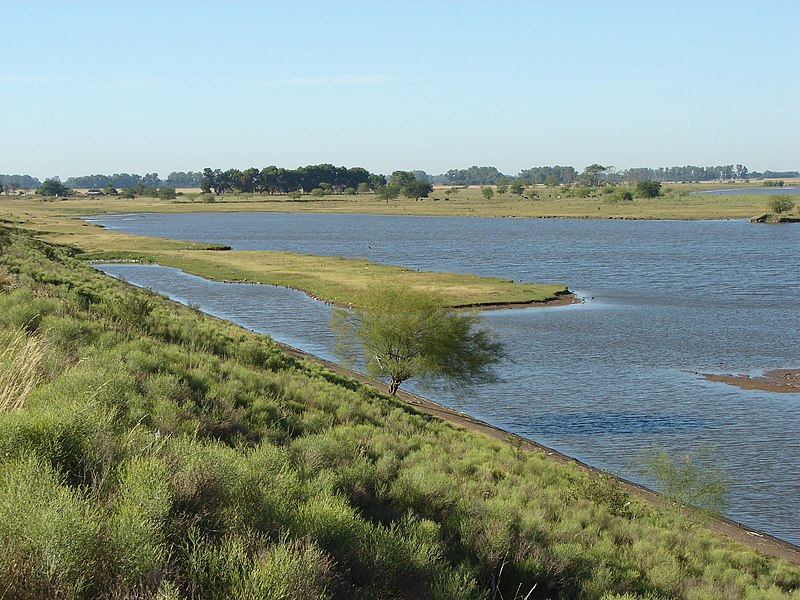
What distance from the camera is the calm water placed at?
28.6 m

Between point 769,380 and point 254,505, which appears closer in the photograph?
point 254,505

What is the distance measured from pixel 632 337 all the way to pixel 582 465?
21.1 metres

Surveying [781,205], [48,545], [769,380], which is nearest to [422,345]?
[769,380]

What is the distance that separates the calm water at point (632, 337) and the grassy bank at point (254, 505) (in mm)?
9897

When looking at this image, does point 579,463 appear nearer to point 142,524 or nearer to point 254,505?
point 254,505

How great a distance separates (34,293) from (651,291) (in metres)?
50.8

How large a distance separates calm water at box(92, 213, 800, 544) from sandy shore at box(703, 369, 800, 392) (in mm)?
838

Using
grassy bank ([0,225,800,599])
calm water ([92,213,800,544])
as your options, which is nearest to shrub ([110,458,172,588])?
grassy bank ([0,225,800,599])

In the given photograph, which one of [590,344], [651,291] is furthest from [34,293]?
[651,291]

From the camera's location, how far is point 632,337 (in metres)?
45.8

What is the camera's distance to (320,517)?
812cm

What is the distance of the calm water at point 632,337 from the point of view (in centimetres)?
2864

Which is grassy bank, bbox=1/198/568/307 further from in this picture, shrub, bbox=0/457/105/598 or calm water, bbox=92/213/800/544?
shrub, bbox=0/457/105/598

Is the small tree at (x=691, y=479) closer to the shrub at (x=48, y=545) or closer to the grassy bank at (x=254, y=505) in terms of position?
the grassy bank at (x=254, y=505)
